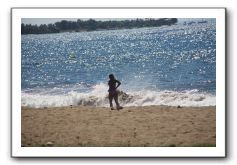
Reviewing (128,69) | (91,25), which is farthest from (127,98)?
(91,25)

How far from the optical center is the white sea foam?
20.9ft

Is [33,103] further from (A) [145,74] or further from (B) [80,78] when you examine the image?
Result: (A) [145,74]

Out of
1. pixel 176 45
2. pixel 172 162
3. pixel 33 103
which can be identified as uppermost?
pixel 176 45

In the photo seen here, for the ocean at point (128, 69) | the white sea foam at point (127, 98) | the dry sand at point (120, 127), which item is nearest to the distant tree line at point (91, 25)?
the ocean at point (128, 69)

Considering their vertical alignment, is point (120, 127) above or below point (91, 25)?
below

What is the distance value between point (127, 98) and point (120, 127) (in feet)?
0.71

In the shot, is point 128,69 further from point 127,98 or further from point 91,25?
point 91,25

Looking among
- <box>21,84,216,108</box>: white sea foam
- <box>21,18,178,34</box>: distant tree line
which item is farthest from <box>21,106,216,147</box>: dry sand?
<box>21,18,178,34</box>: distant tree line

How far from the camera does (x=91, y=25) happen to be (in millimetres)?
6402

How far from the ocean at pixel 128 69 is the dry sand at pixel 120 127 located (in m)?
0.07

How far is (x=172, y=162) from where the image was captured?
20.9 ft

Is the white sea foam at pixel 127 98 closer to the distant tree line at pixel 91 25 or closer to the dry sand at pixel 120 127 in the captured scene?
the dry sand at pixel 120 127
